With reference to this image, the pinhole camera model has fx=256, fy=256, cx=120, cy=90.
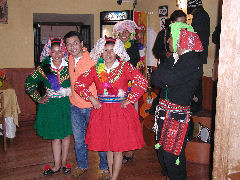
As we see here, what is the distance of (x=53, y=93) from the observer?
109 inches

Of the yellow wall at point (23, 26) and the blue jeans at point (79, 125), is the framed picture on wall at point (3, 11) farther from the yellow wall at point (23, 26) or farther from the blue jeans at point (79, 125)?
the blue jeans at point (79, 125)

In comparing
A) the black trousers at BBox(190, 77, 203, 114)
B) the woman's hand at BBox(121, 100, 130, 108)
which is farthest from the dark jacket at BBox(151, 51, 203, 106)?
the black trousers at BBox(190, 77, 203, 114)

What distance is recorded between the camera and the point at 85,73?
8.32 feet

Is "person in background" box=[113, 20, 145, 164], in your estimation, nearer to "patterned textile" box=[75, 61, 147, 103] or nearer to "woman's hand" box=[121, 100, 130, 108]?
"patterned textile" box=[75, 61, 147, 103]

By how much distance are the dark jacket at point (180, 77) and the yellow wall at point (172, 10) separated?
5.96 ft

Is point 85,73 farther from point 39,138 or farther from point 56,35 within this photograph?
point 56,35

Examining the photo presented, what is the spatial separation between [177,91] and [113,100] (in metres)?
0.61

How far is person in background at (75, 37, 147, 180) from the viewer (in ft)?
7.77

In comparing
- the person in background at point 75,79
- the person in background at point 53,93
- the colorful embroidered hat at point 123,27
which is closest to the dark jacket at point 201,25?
the colorful embroidered hat at point 123,27

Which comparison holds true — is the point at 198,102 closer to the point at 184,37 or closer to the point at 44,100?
the point at 184,37

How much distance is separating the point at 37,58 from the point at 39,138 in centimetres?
231

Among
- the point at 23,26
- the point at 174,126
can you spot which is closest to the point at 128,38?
the point at 174,126

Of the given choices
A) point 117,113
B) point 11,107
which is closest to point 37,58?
point 11,107

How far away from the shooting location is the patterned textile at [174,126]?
2215 millimetres
